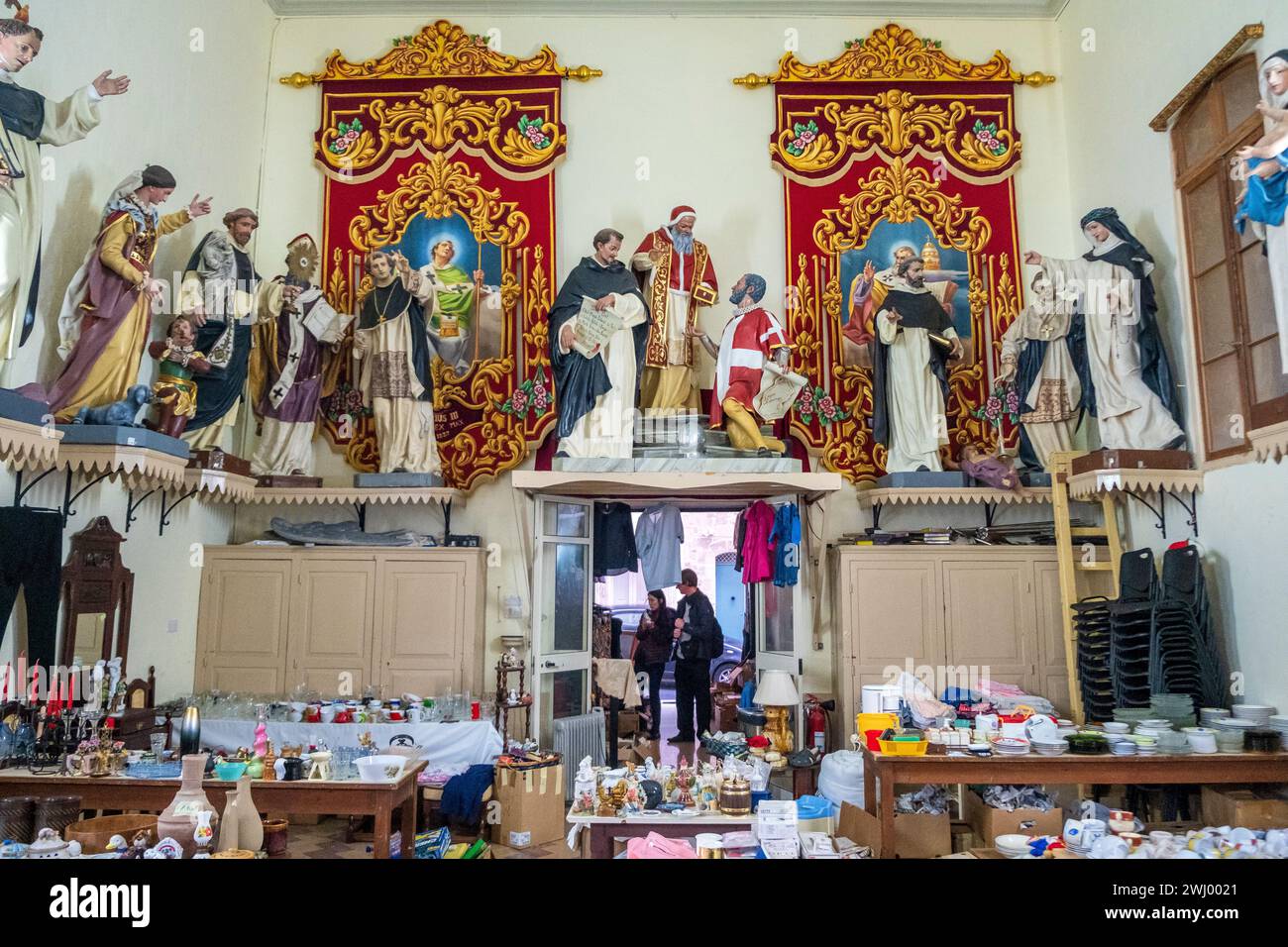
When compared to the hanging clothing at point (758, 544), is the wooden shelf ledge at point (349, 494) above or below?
above

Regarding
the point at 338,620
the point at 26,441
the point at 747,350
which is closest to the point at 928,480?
the point at 747,350

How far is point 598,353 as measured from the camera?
7742 mm

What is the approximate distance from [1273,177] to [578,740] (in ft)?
20.8

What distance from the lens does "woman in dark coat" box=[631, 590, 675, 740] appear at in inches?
366

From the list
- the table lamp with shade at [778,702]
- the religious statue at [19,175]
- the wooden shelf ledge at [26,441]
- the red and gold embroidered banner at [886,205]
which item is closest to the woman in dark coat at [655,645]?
the table lamp with shade at [778,702]

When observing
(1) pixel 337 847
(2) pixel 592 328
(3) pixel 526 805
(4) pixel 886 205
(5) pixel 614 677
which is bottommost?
(1) pixel 337 847

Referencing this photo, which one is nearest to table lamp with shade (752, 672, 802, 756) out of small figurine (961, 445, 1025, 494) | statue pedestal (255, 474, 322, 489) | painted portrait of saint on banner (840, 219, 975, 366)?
small figurine (961, 445, 1025, 494)

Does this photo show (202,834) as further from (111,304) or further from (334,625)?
(334,625)

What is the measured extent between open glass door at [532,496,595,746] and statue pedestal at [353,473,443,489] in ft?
3.42

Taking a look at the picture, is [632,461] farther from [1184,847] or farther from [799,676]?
[1184,847]

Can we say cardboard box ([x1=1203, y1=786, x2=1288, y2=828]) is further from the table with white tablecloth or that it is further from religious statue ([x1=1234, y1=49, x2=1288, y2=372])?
the table with white tablecloth

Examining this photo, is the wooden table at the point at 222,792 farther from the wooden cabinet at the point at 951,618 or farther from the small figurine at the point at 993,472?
the small figurine at the point at 993,472

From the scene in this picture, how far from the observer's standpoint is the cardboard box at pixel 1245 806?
4.86 m

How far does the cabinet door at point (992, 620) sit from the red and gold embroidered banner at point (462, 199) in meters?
4.01
